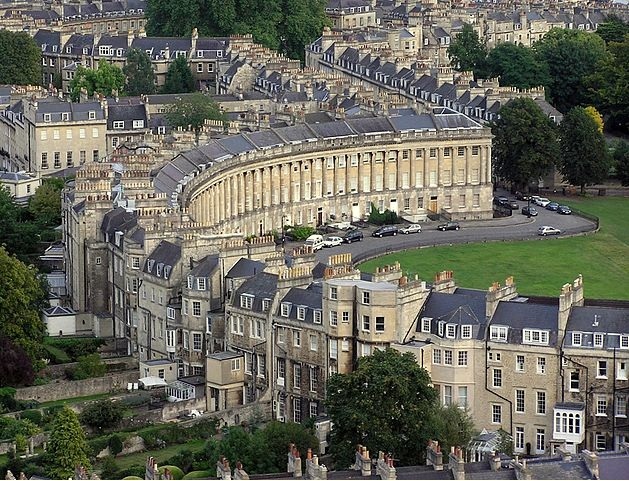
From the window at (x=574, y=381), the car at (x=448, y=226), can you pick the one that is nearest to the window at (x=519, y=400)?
the window at (x=574, y=381)

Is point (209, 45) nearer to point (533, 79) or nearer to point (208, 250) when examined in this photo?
point (533, 79)

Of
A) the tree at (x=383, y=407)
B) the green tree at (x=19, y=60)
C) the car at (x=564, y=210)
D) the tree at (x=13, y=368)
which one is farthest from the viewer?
the green tree at (x=19, y=60)

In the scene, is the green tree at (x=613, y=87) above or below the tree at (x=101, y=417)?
above

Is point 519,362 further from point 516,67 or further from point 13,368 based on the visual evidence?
point 516,67

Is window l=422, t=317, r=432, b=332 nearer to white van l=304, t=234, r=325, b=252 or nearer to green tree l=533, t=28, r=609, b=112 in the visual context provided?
white van l=304, t=234, r=325, b=252

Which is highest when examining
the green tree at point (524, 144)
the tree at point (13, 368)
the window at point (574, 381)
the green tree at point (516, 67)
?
the green tree at point (516, 67)

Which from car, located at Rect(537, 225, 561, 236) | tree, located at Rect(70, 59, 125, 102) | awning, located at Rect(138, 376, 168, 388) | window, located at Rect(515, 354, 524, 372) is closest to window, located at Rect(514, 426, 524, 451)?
window, located at Rect(515, 354, 524, 372)

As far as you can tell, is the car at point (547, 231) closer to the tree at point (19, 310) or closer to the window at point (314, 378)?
the tree at point (19, 310)
